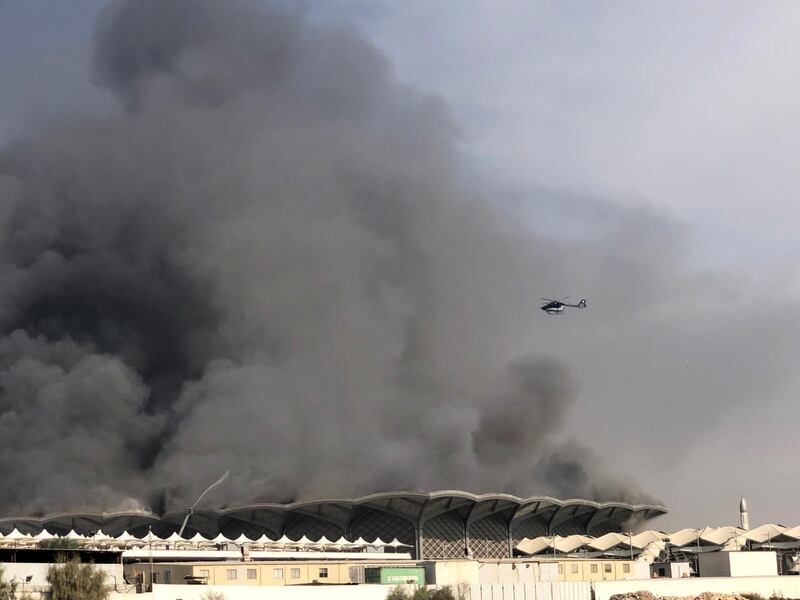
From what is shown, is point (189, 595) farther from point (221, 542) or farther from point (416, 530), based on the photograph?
point (416, 530)

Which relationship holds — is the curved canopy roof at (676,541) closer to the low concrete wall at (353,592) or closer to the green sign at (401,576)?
the low concrete wall at (353,592)

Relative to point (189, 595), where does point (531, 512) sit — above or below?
above

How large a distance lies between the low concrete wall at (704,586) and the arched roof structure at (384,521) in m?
51.8

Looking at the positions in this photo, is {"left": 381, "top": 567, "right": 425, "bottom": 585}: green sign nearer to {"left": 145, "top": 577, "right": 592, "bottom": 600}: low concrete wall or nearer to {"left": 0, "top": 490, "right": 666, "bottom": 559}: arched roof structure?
{"left": 145, "top": 577, "right": 592, "bottom": 600}: low concrete wall

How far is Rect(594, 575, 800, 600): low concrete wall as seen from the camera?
73500mm

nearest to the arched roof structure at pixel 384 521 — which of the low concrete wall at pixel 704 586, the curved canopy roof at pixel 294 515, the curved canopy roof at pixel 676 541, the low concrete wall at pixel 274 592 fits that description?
the curved canopy roof at pixel 294 515

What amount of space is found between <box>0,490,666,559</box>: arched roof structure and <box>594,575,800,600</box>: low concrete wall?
51788 mm

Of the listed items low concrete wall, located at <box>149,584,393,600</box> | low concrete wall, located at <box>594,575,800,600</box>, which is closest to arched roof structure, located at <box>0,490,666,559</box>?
low concrete wall, located at <box>594,575,800,600</box>

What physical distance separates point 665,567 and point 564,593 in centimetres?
2185

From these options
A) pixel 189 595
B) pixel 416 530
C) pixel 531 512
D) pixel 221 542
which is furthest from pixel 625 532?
pixel 189 595

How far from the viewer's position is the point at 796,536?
133 metres

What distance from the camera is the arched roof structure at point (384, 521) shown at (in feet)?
394

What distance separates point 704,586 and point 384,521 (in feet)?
193

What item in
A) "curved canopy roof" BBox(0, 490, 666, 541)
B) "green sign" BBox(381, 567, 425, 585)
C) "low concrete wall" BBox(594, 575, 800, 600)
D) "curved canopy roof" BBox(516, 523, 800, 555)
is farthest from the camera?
"curved canopy roof" BBox(516, 523, 800, 555)
